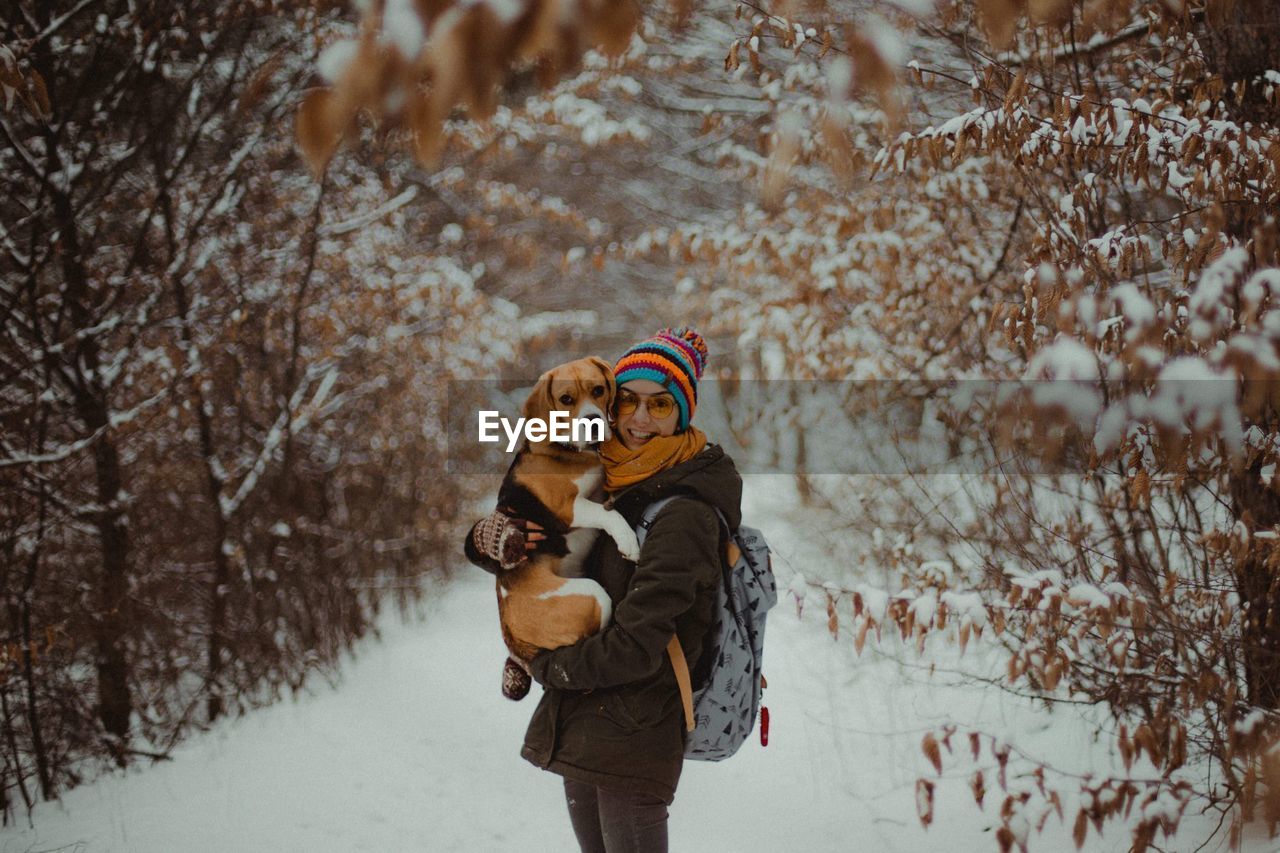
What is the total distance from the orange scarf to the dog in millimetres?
42

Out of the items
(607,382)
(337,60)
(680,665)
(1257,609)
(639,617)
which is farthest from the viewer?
(1257,609)

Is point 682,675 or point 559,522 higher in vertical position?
point 559,522

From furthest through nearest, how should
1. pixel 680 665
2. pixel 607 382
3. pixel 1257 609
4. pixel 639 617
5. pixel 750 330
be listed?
1. pixel 750 330
2. pixel 1257 609
3. pixel 607 382
4. pixel 680 665
5. pixel 639 617

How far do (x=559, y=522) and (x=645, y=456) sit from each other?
0.28 metres

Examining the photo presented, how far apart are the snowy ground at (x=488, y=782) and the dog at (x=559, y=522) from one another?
1.80 metres

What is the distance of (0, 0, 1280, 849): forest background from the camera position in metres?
1.63

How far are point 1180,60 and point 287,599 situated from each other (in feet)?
18.5

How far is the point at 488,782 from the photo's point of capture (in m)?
3.86

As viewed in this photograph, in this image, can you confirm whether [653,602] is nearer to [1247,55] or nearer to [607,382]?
[607,382]

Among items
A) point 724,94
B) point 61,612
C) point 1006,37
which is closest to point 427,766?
point 61,612

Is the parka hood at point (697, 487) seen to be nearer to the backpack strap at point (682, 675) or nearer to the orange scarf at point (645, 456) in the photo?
the orange scarf at point (645, 456)

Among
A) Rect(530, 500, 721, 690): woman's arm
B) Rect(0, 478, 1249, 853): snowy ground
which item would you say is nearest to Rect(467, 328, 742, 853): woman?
Rect(530, 500, 721, 690): woman's arm

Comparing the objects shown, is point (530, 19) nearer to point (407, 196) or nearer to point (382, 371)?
point (407, 196)

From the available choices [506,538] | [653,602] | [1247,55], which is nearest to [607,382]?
[506,538]
